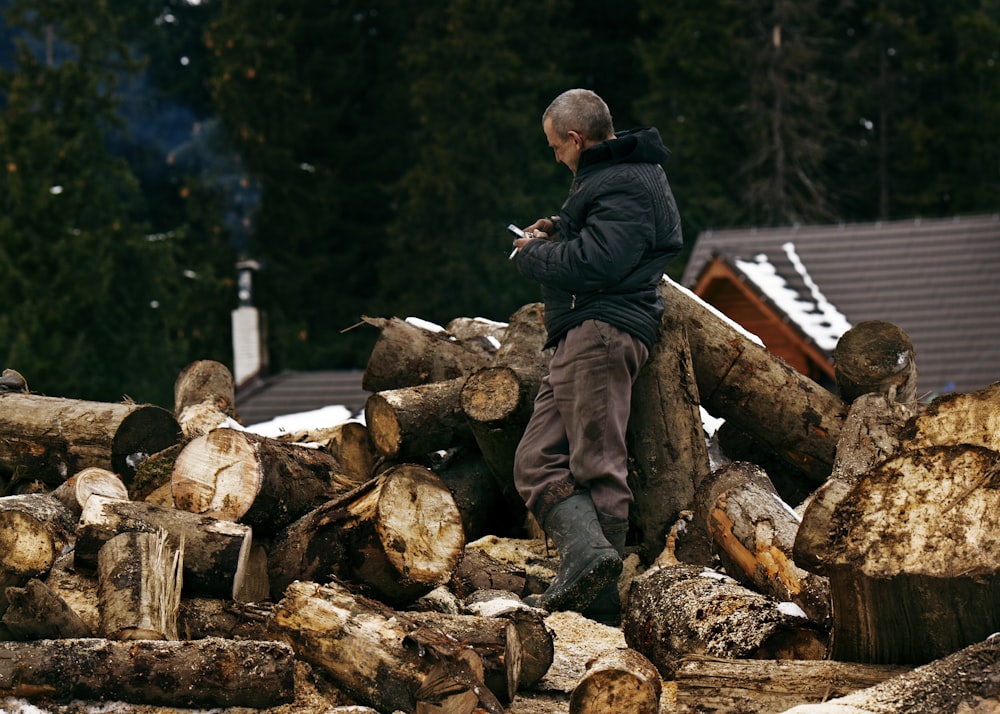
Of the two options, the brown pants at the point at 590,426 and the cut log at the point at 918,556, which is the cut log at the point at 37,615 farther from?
the cut log at the point at 918,556

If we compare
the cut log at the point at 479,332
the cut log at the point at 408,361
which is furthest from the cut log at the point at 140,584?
the cut log at the point at 479,332

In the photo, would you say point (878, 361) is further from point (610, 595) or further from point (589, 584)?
point (589, 584)

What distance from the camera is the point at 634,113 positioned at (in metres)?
32.3

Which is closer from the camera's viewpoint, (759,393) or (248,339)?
(759,393)

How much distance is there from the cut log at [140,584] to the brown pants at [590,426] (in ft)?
4.63

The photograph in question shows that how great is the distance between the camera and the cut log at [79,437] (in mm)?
6148

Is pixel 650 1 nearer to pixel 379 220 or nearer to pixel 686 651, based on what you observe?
pixel 379 220

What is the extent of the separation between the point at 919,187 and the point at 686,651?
2854cm

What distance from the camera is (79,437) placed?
6.18 meters

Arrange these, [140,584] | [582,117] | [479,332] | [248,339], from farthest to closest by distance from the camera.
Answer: [248,339] < [479,332] < [582,117] < [140,584]

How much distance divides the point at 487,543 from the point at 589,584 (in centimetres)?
129

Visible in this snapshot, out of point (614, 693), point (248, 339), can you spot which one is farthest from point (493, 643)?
point (248, 339)

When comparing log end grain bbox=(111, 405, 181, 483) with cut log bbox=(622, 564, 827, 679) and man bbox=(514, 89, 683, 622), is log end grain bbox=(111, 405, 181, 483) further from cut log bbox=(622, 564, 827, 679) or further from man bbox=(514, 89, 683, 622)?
cut log bbox=(622, 564, 827, 679)

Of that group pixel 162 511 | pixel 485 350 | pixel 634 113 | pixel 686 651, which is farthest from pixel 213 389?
pixel 634 113
